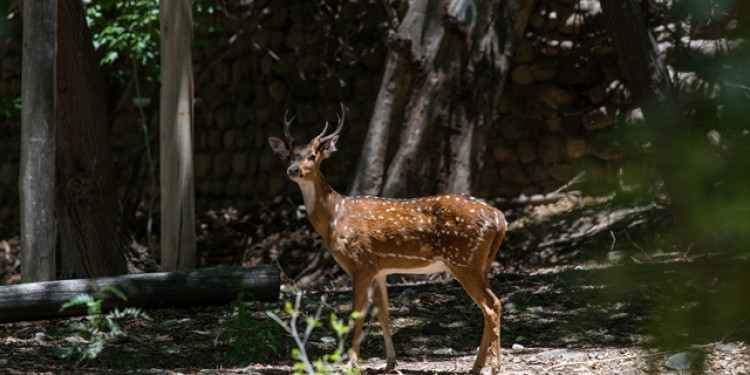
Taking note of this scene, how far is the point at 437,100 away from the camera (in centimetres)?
898

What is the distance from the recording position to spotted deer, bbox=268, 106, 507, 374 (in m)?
5.43

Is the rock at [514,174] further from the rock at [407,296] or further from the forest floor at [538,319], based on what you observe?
the rock at [407,296]

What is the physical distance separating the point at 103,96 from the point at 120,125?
5.09 m

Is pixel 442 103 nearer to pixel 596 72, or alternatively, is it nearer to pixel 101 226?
pixel 596 72

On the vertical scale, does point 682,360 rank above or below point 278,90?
below

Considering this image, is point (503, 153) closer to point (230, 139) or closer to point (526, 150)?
point (526, 150)

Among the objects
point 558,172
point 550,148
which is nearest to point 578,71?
point 550,148

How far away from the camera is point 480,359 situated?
5406 mm

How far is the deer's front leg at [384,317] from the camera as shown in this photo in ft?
18.2

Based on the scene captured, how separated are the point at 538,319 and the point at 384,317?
1675mm

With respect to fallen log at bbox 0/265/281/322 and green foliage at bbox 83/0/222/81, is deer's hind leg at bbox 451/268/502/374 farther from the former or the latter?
green foliage at bbox 83/0/222/81

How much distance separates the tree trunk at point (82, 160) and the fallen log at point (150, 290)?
200cm

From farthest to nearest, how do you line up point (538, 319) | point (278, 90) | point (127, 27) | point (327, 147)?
1. point (278, 90)
2. point (127, 27)
3. point (538, 319)
4. point (327, 147)

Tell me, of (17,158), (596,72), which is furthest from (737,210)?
(17,158)
